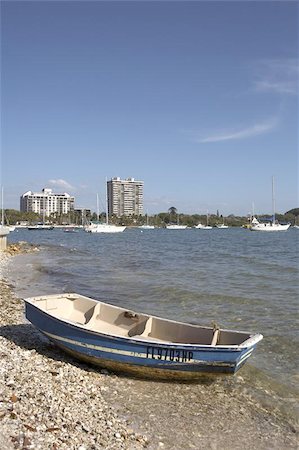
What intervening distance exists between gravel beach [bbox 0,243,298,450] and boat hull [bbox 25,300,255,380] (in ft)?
1.02

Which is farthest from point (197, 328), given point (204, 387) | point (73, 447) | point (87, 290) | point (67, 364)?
point (87, 290)

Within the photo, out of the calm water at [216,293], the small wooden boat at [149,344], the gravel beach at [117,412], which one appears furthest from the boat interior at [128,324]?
the calm water at [216,293]

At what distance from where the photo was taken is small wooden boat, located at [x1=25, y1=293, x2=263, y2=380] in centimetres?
946

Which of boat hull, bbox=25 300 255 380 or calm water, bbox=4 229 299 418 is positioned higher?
boat hull, bbox=25 300 255 380

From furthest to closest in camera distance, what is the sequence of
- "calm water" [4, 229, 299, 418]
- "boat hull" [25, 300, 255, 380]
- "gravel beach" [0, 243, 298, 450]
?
"calm water" [4, 229, 299, 418]
"boat hull" [25, 300, 255, 380]
"gravel beach" [0, 243, 298, 450]

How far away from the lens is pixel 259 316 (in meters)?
17.5

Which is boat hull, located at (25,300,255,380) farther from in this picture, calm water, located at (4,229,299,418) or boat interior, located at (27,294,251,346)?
calm water, located at (4,229,299,418)

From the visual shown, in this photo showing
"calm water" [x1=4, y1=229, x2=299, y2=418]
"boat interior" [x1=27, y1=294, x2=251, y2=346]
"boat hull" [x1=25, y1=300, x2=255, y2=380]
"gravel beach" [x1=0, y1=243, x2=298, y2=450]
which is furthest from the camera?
"calm water" [x1=4, y1=229, x2=299, y2=418]

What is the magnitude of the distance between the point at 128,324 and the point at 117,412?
12.2 ft

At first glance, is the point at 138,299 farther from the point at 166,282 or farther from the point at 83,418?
the point at 83,418

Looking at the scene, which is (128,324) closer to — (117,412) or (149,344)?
(149,344)

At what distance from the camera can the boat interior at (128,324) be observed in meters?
10.3

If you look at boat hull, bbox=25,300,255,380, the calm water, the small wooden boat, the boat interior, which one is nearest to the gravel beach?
boat hull, bbox=25,300,255,380

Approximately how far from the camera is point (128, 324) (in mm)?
11992
